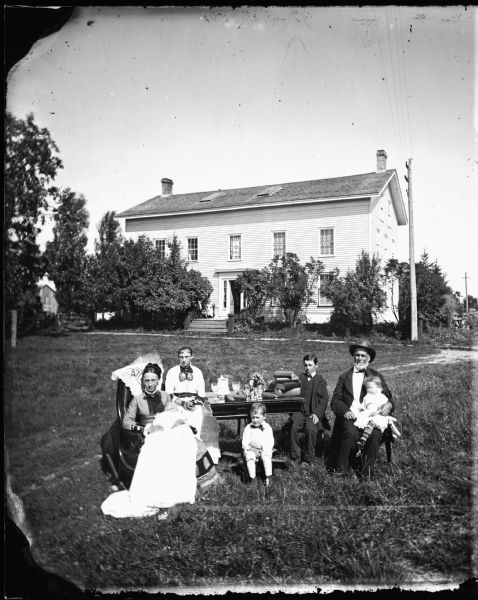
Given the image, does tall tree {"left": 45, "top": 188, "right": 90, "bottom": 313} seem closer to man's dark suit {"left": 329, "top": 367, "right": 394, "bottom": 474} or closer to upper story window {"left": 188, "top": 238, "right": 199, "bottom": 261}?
upper story window {"left": 188, "top": 238, "right": 199, "bottom": 261}

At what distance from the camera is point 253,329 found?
6.15m

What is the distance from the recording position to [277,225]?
19.7ft

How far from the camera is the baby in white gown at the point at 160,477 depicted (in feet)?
13.0

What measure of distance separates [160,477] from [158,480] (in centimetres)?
3

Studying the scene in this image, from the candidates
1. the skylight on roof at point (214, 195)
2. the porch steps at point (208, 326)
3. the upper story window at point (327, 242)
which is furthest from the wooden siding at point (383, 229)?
the porch steps at point (208, 326)

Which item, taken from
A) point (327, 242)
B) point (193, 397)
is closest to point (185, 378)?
point (193, 397)

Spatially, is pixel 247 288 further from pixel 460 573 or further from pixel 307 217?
pixel 460 573

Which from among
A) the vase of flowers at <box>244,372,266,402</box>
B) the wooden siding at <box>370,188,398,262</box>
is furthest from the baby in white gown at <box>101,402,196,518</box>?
the wooden siding at <box>370,188,398,262</box>

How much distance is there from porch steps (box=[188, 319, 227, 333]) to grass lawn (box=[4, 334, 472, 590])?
0.81 metres

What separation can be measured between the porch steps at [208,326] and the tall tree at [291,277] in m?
0.76

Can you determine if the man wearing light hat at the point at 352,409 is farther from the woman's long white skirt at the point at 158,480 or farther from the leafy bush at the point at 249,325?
the woman's long white skirt at the point at 158,480

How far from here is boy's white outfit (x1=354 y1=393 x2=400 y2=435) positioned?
482cm

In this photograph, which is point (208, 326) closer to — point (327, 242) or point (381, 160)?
point (327, 242)

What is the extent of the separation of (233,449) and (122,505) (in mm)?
2346
